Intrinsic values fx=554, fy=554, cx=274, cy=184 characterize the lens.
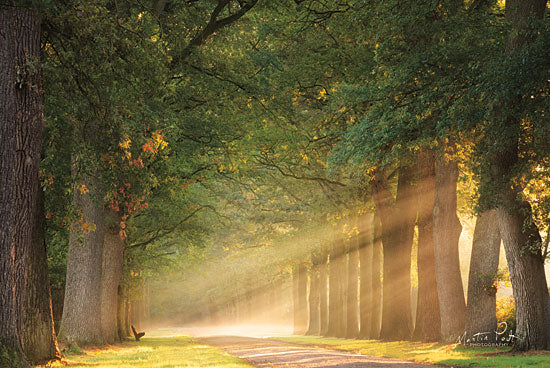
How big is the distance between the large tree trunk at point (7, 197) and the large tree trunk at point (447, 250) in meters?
13.7

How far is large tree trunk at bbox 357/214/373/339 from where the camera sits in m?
30.2

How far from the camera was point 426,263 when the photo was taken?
854 inches

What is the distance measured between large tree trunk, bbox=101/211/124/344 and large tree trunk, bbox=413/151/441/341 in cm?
1234

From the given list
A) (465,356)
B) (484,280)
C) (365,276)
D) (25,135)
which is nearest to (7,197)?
(25,135)

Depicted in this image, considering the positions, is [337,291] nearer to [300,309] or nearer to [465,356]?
[300,309]

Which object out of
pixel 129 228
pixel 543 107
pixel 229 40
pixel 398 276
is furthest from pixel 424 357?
pixel 129 228

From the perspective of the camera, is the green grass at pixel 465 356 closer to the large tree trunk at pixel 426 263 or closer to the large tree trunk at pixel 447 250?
the large tree trunk at pixel 447 250

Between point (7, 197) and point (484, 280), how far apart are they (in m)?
14.2

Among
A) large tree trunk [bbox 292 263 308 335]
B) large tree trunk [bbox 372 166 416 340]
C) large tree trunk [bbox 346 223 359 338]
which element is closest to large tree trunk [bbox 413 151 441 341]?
large tree trunk [bbox 372 166 416 340]

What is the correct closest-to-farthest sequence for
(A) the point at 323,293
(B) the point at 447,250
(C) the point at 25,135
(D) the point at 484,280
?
(C) the point at 25,135
(D) the point at 484,280
(B) the point at 447,250
(A) the point at 323,293

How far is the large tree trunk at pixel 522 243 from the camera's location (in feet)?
45.7

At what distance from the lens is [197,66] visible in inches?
774

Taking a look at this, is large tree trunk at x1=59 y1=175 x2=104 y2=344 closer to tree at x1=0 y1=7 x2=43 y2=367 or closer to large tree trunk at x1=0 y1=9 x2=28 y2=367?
tree at x1=0 y1=7 x2=43 y2=367

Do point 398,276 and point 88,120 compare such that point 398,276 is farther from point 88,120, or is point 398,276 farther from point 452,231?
point 88,120
